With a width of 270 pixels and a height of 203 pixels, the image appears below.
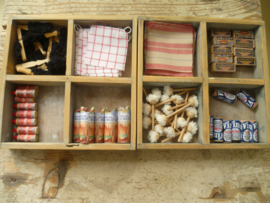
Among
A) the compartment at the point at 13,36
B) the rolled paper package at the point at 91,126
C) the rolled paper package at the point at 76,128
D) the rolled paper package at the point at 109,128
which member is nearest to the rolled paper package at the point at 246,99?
the rolled paper package at the point at 109,128

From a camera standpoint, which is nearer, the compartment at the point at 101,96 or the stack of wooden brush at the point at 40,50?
the stack of wooden brush at the point at 40,50

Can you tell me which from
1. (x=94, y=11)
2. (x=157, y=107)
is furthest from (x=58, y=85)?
(x=157, y=107)

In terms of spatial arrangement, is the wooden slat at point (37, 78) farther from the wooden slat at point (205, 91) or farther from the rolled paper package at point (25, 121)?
the wooden slat at point (205, 91)

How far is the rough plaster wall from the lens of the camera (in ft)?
5.49

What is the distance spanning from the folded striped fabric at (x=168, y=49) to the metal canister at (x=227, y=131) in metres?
0.50

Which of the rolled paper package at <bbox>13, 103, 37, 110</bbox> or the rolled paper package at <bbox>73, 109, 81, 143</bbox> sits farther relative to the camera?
the rolled paper package at <bbox>13, 103, 37, 110</bbox>

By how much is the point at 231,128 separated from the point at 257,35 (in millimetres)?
840

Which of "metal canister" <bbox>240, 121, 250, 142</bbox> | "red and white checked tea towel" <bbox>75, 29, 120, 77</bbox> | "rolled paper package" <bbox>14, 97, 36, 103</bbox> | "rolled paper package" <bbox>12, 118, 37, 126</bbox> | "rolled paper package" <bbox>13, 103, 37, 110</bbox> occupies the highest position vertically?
"red and white checked tea towel" <bbox>75, 29, 120, 77</bbox>

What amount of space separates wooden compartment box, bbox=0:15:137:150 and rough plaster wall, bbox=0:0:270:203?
242 millimetres

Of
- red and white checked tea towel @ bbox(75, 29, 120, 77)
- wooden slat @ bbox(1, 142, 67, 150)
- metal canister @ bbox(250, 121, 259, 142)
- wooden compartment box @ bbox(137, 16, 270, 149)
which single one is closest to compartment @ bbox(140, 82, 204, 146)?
wooden compartment box @ bbox(137, 16, 270, 149)

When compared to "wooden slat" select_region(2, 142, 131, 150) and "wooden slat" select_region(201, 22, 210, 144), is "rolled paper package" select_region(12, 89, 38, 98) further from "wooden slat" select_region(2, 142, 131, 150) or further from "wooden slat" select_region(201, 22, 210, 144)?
"wooden slat" select_region(201, 22, 210, 144)

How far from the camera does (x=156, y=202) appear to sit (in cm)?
168

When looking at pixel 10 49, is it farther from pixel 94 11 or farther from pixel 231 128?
pixel 231 128

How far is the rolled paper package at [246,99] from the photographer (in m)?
1.73
